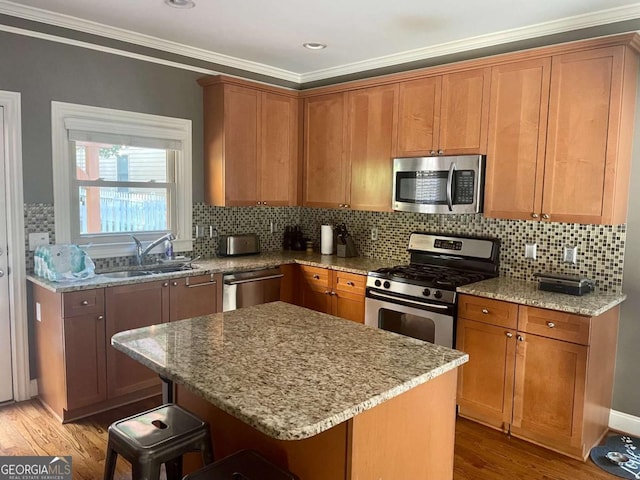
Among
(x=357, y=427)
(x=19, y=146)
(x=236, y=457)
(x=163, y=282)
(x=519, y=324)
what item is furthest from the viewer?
(x=163, y=282)

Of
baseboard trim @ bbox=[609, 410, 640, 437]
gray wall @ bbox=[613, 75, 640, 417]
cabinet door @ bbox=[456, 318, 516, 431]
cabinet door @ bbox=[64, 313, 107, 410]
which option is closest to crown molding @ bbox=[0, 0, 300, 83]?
cabinet door @ bbox=[64, 313, 107, 410]

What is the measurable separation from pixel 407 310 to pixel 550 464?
126 cm

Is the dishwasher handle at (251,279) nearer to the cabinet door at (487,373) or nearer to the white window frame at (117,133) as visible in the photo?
the white window frame at (117,133)

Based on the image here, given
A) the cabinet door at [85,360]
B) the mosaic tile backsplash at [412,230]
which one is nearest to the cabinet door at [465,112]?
the mosaic tile backsplash at [412,230]

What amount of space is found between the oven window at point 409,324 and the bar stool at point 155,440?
200 cm

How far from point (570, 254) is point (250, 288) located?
7.88 feet

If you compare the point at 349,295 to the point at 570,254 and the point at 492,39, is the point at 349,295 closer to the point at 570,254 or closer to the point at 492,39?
the point at 570,254

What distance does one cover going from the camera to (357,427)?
4.91ft

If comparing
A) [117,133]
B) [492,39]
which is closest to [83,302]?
[117,133]

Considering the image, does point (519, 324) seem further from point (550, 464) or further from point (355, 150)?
point (355, 150)

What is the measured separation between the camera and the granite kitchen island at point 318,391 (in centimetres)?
144

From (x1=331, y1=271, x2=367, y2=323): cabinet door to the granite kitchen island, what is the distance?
1.70 metres

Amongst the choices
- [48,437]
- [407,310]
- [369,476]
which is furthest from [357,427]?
[48,437]

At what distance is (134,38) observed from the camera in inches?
147
